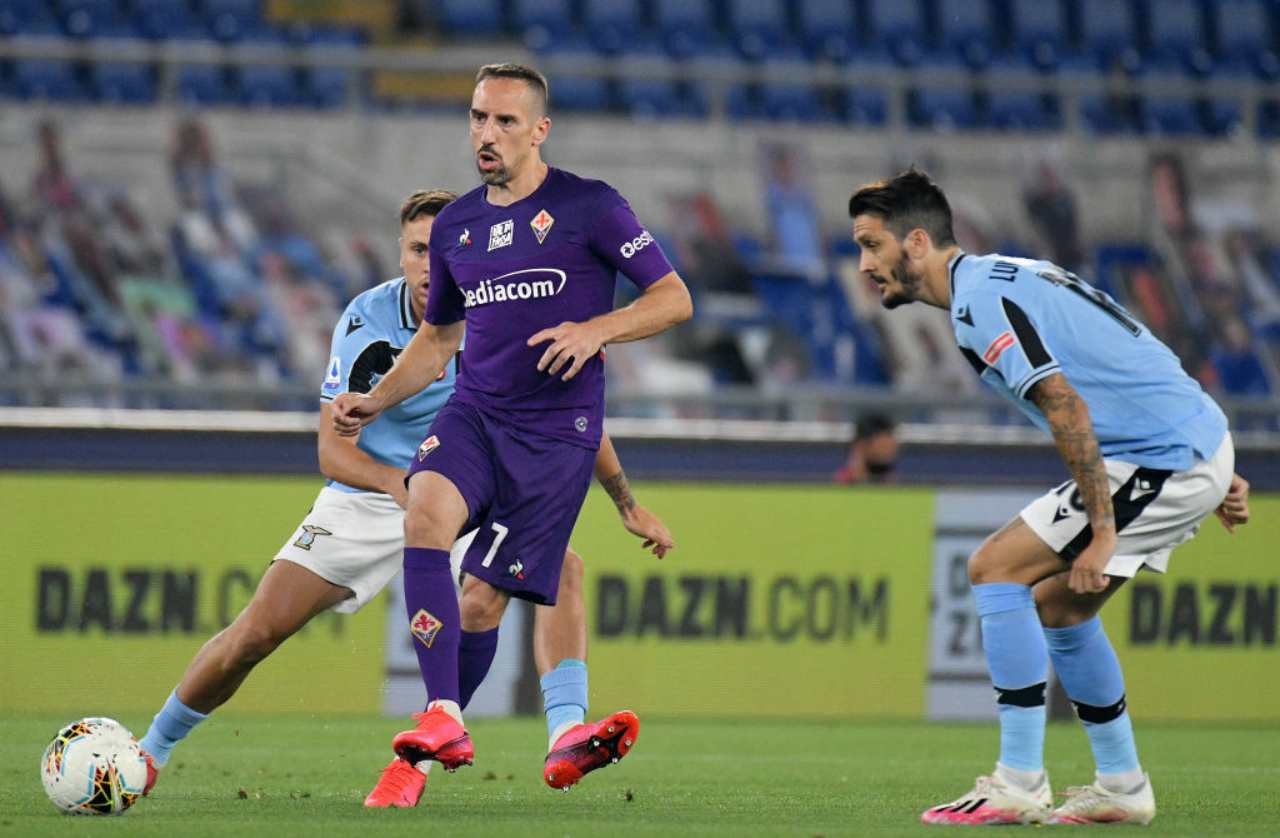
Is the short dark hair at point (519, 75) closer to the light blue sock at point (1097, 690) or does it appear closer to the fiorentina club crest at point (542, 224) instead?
the fiorentina club crest at point (542, 224)

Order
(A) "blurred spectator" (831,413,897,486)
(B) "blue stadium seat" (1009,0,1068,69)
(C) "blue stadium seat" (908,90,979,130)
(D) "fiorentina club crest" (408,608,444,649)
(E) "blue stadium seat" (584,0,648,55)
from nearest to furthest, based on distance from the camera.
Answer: (D) "fiorentina club crest" (408,608,444,649) → (A) "blurred spectator" (831,413,897,486) → (C) "blue stadium seat" (908,90,979,130) → (E) "blue stadium seat" (584,0,648,55) → (B) "blue stadium seat" (1009,0,1068,69)

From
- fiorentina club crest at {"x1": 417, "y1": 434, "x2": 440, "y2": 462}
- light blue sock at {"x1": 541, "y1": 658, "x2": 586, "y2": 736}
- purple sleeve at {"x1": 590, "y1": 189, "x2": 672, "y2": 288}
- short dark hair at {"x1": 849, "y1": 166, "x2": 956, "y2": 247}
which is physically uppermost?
short dark hair at {"x1": 849, "y1": 166, "x2": 956, "y2": 247}

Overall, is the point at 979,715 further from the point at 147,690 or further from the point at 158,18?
the point at 158,18

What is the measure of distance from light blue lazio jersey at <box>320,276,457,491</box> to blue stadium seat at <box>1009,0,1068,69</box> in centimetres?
1401

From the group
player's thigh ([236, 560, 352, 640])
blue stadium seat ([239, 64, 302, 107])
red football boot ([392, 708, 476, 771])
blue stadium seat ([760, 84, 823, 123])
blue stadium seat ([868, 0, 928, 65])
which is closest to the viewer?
red football boot ([392, 708, 476, 771])

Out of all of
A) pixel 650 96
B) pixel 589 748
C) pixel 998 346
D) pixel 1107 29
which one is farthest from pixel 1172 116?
pixel 589 748

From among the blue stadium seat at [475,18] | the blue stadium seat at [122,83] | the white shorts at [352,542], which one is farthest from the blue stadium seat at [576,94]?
the white shorts at [352,542]

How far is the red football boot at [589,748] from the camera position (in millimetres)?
6184

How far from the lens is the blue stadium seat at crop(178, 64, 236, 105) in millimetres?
16594

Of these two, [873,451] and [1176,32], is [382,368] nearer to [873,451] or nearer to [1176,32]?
[873,451]

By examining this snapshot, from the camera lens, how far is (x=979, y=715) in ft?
37.6

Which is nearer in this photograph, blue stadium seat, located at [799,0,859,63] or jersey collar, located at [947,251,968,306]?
jersey collar, located at [947,251,968,306]

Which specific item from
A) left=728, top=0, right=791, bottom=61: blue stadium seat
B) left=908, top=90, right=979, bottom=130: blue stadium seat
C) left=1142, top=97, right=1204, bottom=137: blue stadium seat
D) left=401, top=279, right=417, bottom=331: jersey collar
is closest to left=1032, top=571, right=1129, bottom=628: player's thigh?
left=401, top=279, right=417, bottom=331: jersey collar

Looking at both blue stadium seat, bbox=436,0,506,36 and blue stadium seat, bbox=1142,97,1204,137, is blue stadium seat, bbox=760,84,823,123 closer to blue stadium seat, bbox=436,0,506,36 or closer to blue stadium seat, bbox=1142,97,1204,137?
blue stadium seat, bbox=436,0,506,36
